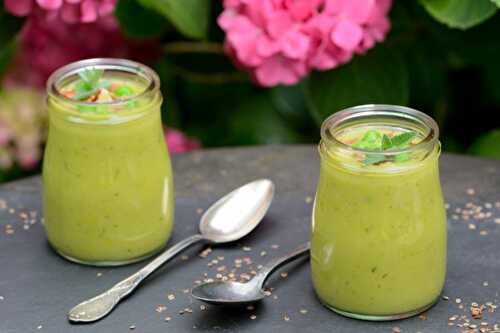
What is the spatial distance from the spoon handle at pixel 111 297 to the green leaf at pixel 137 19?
0.52 meters

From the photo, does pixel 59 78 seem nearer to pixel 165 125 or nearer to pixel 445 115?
pixel 165 125

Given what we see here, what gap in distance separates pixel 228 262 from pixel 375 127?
26cm

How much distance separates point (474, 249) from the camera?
4.84 feet

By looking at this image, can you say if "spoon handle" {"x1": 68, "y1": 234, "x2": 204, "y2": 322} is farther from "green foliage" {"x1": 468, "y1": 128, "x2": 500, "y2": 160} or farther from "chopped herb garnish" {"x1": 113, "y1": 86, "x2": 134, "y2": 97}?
"green foliage" {"x1": 468, "y1": 128, "x2": 500, "y2": 160}

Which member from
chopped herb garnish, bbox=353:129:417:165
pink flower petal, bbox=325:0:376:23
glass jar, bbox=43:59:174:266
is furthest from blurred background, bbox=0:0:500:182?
chopped herb garnish, bbox=353:129:417:165

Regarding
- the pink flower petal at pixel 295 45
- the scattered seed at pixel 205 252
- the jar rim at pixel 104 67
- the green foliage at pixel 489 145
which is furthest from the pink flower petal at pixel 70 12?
the green foliage at pixel 489 145

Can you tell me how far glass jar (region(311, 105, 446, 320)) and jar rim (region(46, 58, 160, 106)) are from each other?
251 millimetres

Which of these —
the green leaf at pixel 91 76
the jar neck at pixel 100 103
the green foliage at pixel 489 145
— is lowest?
the green foliage at pixel 489 145

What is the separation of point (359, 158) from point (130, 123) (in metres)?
0.31

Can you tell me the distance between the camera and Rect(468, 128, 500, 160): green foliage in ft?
5.96

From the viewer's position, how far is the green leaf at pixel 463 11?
1634 mm

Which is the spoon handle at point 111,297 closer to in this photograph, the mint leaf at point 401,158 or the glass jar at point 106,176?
the glass jar at point 106,176

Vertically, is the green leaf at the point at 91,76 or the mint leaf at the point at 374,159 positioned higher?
the mint leaf at the point at 374,159


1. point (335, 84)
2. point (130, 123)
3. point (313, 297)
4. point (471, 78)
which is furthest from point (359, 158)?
point (471, 78)
